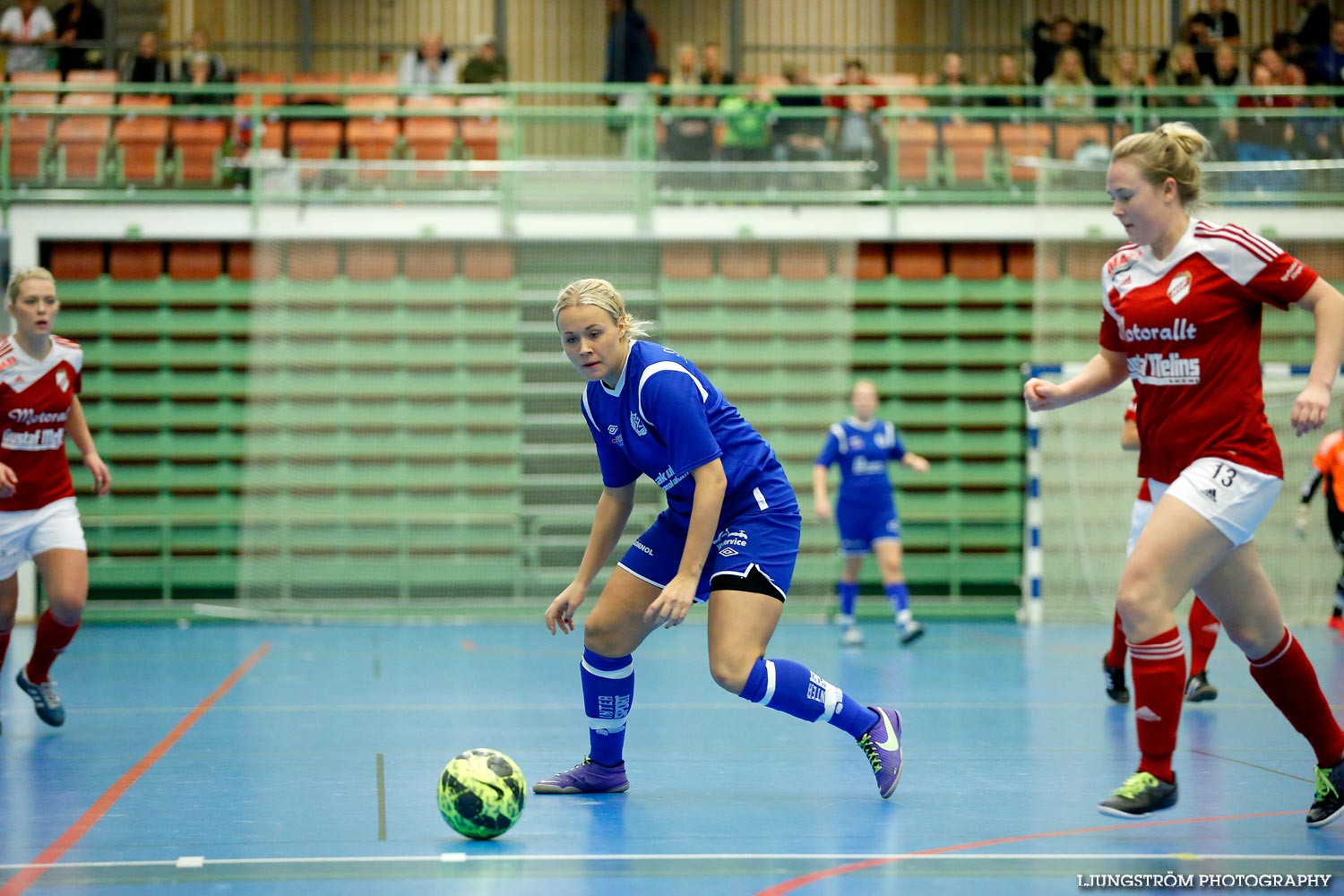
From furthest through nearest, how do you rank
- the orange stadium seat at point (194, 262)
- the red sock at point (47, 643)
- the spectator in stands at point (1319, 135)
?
the orange stadium seat at point (194, 262)
the spectator in stands at point (1319, 135)
the red sock at point (47, 643)

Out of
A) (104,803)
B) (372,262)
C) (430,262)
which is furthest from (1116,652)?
(372,262)

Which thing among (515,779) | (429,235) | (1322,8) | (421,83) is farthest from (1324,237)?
(515,779)

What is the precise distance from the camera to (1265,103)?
1294 cm

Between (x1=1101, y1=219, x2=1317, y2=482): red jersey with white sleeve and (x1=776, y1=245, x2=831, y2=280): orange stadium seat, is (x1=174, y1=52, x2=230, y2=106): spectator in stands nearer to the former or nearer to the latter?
(x1=776, y1=245, x2=831, y2=280): orange stadium seat

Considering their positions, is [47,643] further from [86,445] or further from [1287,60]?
[1287,60]

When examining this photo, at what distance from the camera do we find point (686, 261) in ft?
44.7

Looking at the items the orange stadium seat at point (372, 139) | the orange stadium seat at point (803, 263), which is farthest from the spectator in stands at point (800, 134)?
the orange stadium seat at point (372, 139)

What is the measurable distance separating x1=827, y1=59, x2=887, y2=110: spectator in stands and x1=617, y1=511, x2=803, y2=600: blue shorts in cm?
999

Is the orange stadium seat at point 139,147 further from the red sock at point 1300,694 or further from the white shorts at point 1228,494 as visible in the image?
the red sock at point 1300,694

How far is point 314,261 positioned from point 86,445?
671 centimetres

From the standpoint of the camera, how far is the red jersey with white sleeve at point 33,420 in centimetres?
643

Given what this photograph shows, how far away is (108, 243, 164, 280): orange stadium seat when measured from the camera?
1363cm

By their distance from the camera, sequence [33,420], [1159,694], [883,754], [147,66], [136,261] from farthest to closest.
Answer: [147,66]
[136,261]
[33,420]
[883,754]
[1159,694]

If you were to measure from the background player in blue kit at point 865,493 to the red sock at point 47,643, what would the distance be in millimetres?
6102
